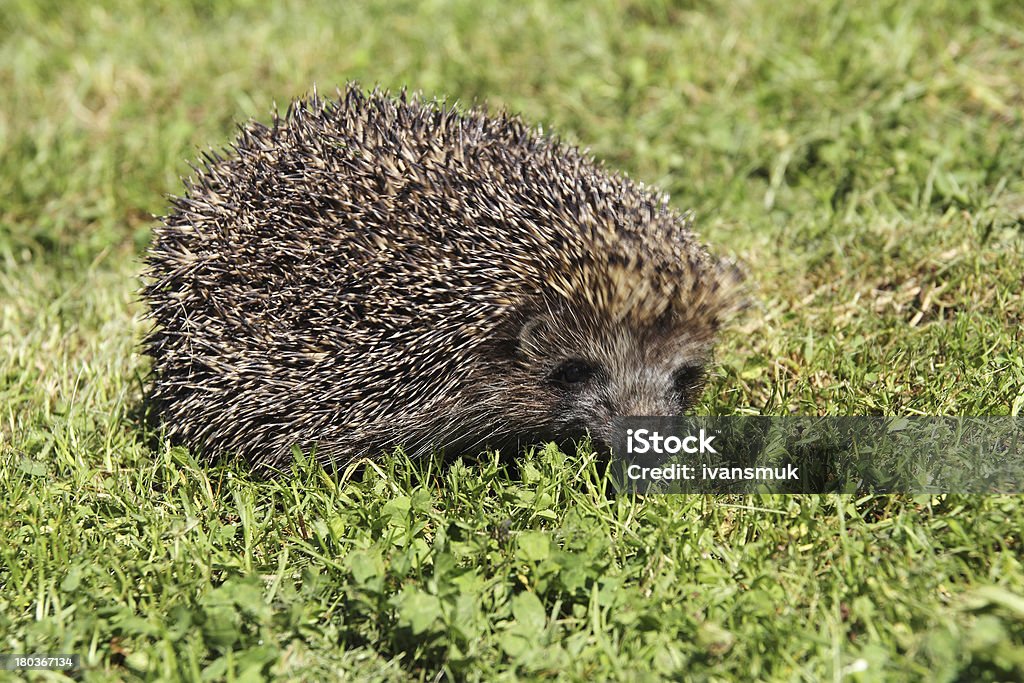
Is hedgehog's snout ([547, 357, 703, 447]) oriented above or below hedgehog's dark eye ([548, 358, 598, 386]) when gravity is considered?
below

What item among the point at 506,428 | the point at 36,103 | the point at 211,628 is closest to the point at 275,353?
the point at 506,428

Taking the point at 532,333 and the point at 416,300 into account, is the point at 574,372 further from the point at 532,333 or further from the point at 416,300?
the point at 416,300

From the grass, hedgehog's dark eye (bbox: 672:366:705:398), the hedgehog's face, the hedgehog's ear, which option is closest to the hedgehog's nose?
the hedgehog's face

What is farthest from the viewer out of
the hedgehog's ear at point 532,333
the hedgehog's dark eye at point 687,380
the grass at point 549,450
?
the hedgehog's dark eye at point 687,380

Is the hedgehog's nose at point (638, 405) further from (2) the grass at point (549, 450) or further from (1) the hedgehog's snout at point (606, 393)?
(2) the grass at point (549, 450)

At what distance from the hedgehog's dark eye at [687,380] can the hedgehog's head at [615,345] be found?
2 centimetres

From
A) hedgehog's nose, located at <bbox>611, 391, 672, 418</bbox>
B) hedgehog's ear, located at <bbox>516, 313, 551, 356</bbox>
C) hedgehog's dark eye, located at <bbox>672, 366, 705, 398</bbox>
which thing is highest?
hedgehog's ear, located at <bbox>516, 313, 551, 356</bbox>

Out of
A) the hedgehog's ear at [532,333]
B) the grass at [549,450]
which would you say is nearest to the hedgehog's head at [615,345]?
the hedgehog's ear at [532,333]

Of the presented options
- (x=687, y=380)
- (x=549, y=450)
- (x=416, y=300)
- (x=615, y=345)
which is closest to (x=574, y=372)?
(x=615, y=345)

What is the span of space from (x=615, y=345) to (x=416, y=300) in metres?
0.97

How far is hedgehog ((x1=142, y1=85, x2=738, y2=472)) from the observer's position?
4.95 metres

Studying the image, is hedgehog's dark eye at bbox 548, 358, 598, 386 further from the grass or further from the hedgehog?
the grass

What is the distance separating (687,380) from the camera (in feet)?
17.5

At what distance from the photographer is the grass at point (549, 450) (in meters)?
3.99
